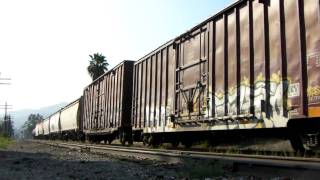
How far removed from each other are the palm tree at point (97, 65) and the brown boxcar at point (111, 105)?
119 ft

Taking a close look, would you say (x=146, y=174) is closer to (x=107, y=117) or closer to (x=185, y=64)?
(x=185, y=64)

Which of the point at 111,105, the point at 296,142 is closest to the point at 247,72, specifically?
the point at 296,142

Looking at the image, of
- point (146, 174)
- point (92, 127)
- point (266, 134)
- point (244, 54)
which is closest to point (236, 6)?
point (244, 54)

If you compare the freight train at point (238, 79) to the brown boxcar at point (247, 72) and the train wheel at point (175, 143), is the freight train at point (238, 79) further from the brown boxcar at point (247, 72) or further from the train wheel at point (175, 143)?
the train wheel at point (175, 143)

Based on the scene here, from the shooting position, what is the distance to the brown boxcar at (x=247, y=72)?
875cm

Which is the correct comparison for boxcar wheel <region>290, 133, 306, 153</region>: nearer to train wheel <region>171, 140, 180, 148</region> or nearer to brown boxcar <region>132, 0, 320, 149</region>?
brown boxcar <region>132, 0, 320, 149</region>

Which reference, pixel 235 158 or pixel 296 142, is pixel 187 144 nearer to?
pixel 296 142

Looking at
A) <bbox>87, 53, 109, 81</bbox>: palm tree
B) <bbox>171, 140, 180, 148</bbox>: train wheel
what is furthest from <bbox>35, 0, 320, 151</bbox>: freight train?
<bbox>87, 53, 109, 81</bbox>: palm tree

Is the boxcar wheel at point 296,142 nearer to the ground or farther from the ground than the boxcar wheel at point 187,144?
farther from the ground

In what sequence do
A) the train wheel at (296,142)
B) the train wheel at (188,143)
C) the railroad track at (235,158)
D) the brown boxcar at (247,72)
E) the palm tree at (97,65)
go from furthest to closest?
the palm tree at (97,65) < the train wheel at (188,143) < the train wheel at (296,142) < the brown boxcar at (247,72) < the railroad track at (235,158)

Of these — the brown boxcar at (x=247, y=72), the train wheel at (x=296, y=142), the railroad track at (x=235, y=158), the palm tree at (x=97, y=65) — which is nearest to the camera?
the railroad track at (x=235, y=158)

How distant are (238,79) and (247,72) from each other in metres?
0.45

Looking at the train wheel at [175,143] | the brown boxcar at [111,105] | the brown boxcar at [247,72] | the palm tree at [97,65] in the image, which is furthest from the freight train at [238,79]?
the palm tree at [97,65]

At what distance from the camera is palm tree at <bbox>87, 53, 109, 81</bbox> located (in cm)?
6800
